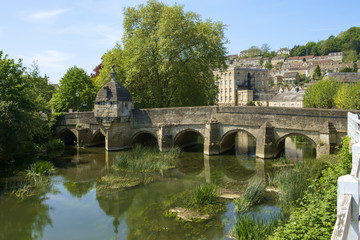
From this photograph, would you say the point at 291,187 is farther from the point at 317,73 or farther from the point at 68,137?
the point at 317,73

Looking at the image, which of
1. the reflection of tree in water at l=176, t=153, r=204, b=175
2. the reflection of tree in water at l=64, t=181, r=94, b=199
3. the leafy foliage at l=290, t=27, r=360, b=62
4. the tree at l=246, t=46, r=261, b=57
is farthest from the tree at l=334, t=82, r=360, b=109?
the tree at l=246, t=46, r=261, b=57

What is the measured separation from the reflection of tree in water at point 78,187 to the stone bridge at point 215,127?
8282 mm

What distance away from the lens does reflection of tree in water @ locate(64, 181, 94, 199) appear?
14.6 metres

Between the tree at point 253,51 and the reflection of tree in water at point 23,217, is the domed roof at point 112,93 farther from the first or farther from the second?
the tree at point 253,51

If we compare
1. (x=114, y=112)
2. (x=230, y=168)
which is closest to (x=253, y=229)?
(x=230, y=168)

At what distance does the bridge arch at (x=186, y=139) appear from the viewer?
23.2 metres

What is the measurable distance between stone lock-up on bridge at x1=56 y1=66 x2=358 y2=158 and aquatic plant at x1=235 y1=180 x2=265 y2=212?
24.3 feet

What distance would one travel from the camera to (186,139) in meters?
26.3

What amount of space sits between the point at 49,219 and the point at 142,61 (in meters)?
16.6

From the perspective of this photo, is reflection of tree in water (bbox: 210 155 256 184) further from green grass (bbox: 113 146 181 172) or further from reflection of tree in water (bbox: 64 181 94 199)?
reflection of tree in water (bbox: 64 181 94 199)

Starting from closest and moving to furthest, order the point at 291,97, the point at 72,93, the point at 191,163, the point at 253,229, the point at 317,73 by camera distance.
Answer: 1. the point at 253,229
2. the point at 191,163
3. the point at 72,93
4. the point at 291,97
5. the point at 317,73

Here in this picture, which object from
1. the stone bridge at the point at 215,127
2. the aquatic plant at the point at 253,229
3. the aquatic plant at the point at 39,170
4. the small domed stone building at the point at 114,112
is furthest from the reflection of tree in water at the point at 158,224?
the small domed stone building at the point at 114,112

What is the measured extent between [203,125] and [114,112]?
7.29m

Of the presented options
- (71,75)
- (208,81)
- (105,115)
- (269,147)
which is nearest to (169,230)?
(269,147)
